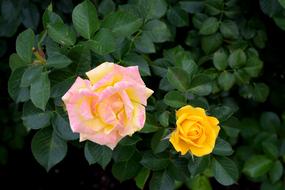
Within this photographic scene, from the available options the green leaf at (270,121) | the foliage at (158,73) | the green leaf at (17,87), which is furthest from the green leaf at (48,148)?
the green leaf at (270,121)

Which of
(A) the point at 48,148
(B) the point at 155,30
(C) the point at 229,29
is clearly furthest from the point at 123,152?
(C) the point at 229,29

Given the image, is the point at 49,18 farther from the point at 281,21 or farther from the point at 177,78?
the point at 281,21

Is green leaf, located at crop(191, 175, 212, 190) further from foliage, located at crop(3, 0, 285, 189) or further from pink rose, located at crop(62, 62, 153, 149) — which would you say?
pink rose, located at crop(62, 62, 153, 149)

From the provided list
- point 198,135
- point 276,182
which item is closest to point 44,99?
point 198,135

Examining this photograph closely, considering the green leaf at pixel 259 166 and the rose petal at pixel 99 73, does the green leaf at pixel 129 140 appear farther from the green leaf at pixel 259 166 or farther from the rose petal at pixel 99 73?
the green leaf at pixel 259 166

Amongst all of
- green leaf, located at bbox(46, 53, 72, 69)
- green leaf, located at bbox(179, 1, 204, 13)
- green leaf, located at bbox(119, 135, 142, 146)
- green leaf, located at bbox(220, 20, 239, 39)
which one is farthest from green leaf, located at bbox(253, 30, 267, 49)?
green leaf, located at bbox(46, 53, 72, 69)

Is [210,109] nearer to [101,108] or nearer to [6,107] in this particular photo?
[101,108]
